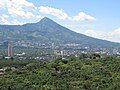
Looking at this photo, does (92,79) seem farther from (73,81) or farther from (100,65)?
(100,65)

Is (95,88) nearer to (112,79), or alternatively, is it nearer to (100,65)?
(112,79)

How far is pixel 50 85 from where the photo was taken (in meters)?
40.4

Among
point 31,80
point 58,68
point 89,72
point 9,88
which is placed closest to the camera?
point 9,88

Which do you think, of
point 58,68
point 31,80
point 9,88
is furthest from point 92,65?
point 9,88

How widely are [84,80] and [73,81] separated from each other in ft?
4.92

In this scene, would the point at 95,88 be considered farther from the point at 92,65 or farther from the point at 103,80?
the point at 92,65

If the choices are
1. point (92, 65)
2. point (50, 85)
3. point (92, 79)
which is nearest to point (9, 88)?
point (50, 85)

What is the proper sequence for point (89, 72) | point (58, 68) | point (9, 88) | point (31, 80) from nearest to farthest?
point (9, 88) < point (31, 80) < point (89, 72) < point (58, 68)

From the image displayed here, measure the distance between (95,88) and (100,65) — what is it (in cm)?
1495

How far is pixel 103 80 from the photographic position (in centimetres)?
4328

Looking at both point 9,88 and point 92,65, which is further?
point 92,65

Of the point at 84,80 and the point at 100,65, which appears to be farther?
the point at 100,65

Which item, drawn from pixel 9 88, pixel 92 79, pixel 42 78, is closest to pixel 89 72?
pixel 92 79

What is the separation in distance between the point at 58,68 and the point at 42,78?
8.80 metres
